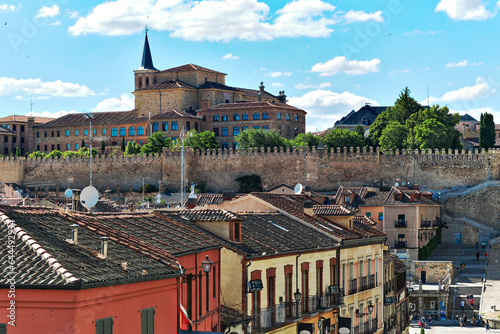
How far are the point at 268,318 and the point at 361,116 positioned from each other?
93.9 metres

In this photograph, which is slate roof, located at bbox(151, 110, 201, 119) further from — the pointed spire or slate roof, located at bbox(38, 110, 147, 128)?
the pointed spire

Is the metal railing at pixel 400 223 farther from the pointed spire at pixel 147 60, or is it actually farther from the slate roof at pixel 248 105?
the pointed spire at pixel 147 60

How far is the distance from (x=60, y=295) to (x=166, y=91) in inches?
3361

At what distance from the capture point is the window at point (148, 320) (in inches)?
450

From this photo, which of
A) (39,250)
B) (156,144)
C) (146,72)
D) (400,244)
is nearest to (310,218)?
(39,250)

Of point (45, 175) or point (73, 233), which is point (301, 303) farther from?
point (45, 175)

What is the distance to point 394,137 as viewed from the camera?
80.1 m

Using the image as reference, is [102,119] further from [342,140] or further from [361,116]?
[361,116]

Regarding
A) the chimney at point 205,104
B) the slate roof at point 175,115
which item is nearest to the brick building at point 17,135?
the slate roof at point 175,115

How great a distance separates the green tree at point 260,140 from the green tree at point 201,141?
2688mm

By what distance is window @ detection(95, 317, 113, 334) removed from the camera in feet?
33.7

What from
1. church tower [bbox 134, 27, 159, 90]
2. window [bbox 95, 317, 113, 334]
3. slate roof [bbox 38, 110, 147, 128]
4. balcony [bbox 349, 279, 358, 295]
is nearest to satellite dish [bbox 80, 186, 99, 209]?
window [bbox 95, 317, 113, 334]

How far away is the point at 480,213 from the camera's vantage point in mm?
69250

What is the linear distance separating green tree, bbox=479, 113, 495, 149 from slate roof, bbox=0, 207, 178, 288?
7231 centimetres
